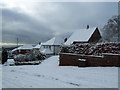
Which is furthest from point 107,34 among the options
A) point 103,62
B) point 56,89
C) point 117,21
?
point 56,89

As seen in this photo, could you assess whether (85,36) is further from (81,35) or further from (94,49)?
(94,49)

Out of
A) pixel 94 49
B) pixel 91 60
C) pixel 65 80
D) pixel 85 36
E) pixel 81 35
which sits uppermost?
pixel 81 35

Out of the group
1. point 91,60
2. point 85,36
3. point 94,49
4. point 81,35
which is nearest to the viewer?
point 91,60

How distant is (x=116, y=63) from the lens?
545 inches

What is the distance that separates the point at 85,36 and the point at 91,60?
75.7ft

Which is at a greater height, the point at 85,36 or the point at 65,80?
the point at 85,36

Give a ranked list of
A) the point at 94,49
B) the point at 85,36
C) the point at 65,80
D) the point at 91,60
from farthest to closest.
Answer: the point at 85,36, the point at 94,49, the point at 91,60, the point at 65,80

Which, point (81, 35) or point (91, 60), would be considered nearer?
point (91, 60)

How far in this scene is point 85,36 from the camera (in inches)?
1524

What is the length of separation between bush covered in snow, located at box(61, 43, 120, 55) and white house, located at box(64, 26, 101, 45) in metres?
18.0

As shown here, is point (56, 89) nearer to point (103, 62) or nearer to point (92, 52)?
point (103, 62)

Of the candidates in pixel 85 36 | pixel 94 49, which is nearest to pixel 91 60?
pixel 94 49

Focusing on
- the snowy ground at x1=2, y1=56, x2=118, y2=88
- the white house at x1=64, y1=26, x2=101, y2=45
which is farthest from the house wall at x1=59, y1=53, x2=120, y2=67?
the white house at x1=64, y1=26, x2=101, y2=45

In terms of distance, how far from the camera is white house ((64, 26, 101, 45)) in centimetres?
3822
